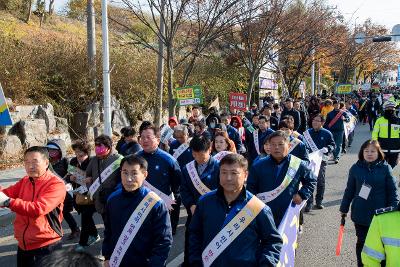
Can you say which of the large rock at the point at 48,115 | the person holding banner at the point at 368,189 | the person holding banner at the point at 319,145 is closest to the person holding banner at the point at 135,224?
the person holding banner at the point at 368,189

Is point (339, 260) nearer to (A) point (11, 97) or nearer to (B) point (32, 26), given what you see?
(A) point (11, 97)

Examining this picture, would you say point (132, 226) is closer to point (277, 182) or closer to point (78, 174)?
point (277, 182)

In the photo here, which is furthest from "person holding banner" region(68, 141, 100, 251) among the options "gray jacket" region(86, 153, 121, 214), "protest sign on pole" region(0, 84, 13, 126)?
"protest sign on pole" region(0, 84, 13, 126)

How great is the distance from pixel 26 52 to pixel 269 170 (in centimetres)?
1206

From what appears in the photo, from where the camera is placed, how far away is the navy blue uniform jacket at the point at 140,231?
3.48 m

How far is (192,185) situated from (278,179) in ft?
3.27

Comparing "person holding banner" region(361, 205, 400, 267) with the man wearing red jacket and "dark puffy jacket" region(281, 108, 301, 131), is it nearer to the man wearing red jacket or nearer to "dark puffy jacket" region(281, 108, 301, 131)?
the man wearing red jacket

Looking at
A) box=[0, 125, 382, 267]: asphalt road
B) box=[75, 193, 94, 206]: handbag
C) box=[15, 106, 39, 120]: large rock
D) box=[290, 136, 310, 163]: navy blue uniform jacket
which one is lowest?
box=[0, 125, 382, 267]: asphalt road

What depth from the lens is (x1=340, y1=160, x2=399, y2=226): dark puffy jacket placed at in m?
4.76

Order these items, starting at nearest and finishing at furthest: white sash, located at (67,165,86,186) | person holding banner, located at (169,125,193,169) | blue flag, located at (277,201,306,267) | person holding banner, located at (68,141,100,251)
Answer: blue flag, located at (277,201,306,267)
white sash, located at (67,165,86,186)
person holding banner, located at (68,141,100,251)
person holding banner, located at (169,125,193,169)

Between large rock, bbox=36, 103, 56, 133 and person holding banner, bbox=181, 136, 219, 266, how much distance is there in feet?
31.5

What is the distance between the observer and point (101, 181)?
5.62 metres

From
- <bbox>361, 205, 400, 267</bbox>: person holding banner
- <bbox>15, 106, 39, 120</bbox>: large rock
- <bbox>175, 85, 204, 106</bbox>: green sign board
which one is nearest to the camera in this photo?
<bbox>361, 205, 400, 267</bbox>: person holding banner

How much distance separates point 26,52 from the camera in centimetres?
1455
